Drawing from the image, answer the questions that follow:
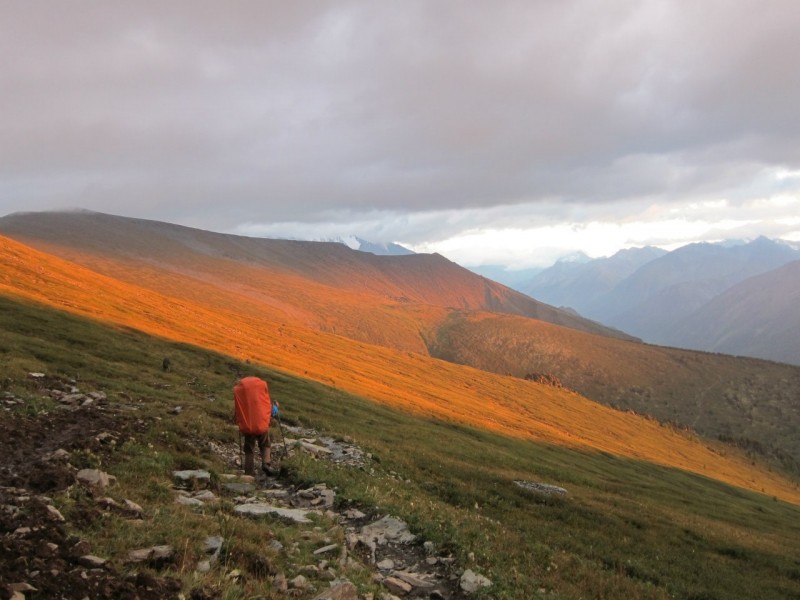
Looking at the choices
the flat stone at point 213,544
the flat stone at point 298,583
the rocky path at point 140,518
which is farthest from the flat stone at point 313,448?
the flat stone at point 298,583

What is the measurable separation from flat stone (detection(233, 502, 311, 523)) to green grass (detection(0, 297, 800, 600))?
46 centimetres

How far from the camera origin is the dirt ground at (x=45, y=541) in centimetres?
688

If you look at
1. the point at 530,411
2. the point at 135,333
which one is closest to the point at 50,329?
the point at 135,333

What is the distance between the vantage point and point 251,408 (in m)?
17.0

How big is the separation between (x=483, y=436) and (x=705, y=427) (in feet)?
500

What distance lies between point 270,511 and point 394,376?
263ft

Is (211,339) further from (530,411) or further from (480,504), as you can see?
(530,411)

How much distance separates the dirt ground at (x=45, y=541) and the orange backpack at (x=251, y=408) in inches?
156

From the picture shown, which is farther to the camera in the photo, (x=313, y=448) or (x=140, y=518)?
(x=313, y=448)

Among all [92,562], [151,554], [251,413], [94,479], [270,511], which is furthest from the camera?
[251,413]

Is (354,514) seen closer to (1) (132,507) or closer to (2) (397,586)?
(2) (397,586)

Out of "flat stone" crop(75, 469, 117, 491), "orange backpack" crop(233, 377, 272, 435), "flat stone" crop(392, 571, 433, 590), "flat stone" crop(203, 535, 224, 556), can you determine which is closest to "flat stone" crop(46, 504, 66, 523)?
"flat stone" crop(75, 469, 117, 491)

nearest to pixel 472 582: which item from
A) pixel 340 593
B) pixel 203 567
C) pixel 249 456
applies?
pixel 340 593

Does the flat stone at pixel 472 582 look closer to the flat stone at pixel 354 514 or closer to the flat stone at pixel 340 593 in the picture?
the flat stone at pixel 340 593
